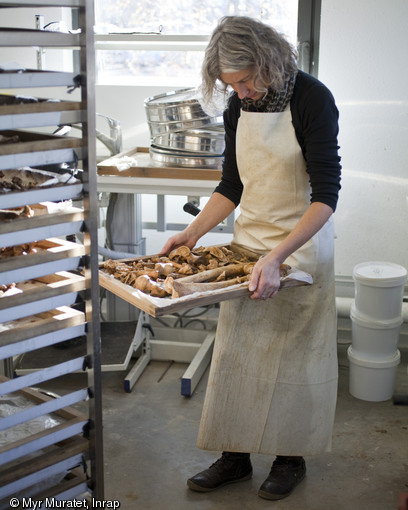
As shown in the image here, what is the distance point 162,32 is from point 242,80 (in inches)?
92.4

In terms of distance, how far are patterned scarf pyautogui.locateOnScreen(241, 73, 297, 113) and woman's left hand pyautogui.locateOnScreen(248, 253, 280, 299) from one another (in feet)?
1.88

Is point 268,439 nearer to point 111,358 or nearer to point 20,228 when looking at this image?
point 111,358

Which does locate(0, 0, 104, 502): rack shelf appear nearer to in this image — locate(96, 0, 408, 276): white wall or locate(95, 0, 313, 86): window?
locate(96, 0, 408, 276): white wall

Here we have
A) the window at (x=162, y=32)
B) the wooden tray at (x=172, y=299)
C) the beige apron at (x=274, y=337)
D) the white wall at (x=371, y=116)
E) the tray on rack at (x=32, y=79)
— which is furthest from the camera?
the window at (x=162, y=32)

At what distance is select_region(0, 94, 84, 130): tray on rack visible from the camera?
162 centimetres

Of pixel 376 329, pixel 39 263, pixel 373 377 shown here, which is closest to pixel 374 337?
pixel 376 329

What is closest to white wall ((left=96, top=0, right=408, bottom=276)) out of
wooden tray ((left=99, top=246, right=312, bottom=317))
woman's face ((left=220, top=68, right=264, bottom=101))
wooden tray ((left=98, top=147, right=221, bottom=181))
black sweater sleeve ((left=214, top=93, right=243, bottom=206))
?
wooden tray ((left=98, top=147, right=221, bottom=181))

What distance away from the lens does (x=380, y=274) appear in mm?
3734

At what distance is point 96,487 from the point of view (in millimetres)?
2006

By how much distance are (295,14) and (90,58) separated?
122 inches

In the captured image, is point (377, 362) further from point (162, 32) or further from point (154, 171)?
point (162, 32)

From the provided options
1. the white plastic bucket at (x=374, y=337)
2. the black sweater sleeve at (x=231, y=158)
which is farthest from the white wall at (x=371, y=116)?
the black sweater sleeve at (x=231, y=158)

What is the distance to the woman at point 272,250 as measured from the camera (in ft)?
8.06

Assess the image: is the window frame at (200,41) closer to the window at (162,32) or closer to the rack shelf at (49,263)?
the window at (162,32)
